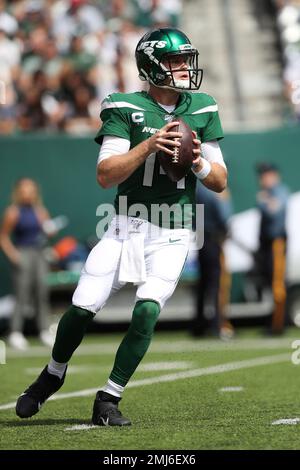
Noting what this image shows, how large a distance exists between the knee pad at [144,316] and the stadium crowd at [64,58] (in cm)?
671

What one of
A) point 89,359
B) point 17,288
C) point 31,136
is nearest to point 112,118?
point 89,359

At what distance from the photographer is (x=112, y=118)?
15.4 ft

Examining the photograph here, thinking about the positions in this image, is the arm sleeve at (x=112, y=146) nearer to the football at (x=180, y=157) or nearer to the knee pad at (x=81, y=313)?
the football at (x=180, y=157)

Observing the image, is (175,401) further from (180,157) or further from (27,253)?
(27,253)

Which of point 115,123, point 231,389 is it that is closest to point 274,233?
point 231,389

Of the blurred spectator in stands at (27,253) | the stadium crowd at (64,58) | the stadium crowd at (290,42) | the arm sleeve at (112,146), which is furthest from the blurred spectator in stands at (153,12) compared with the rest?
the arm sleeve at (112,146)

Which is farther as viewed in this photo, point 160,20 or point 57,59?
point 160,20

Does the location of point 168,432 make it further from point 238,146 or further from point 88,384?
point 238,146

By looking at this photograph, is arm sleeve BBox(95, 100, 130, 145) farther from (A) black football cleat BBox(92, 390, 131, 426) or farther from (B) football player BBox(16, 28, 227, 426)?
(A) black football cleat BBox(92, 390, 131, 426)

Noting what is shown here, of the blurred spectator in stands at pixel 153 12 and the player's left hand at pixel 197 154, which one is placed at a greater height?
the blurred spectator in stands at pixel 153 12

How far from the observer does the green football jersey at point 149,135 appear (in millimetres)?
4711

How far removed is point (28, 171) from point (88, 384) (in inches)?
183

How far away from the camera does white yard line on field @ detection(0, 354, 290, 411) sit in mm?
6188

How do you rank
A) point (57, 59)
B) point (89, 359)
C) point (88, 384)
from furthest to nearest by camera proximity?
point (57, 59) < point (89, 359) < point (88, 384)
